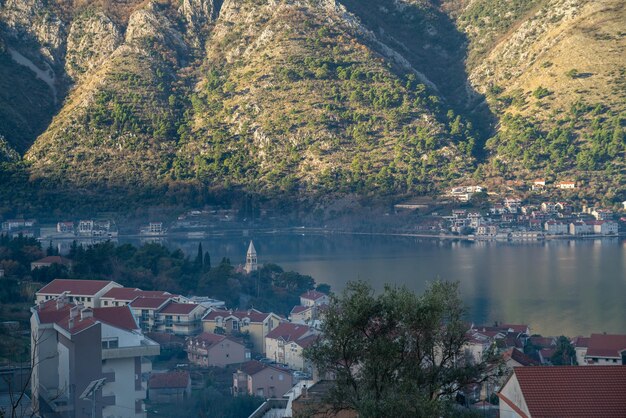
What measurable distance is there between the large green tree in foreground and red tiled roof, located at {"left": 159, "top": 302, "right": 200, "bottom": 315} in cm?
2385

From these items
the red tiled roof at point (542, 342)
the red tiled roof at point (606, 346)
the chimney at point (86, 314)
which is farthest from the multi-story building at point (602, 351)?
the chimney at point (86, 314)

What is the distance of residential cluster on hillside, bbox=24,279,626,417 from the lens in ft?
62.8

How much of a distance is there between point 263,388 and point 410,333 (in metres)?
15.7

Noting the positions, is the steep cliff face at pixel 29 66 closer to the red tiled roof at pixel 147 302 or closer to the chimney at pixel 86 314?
the red tiled roof at pixel 147 302

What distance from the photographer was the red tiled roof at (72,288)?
33.7m

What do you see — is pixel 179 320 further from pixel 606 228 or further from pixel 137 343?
pixel 606 228

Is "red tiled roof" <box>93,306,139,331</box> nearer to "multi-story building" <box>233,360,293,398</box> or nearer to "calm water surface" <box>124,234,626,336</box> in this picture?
"multi-story building" <box>233,360,293,398</box>

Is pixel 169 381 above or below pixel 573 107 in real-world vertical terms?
below

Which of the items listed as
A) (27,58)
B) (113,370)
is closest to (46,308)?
(113,370)

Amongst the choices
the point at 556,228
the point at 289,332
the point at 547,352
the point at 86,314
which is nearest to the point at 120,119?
the point at 556,228

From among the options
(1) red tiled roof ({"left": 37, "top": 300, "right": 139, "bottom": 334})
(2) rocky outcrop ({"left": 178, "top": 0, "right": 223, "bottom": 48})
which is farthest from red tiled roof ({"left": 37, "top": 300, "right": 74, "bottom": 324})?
(2) rocky outcrop ({"left": 178, "top": 0, "right": 223, "bottom": 48})

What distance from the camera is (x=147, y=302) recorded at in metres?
37.2

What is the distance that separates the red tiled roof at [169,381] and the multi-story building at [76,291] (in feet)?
16.2

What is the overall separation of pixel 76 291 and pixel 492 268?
33955 mm
